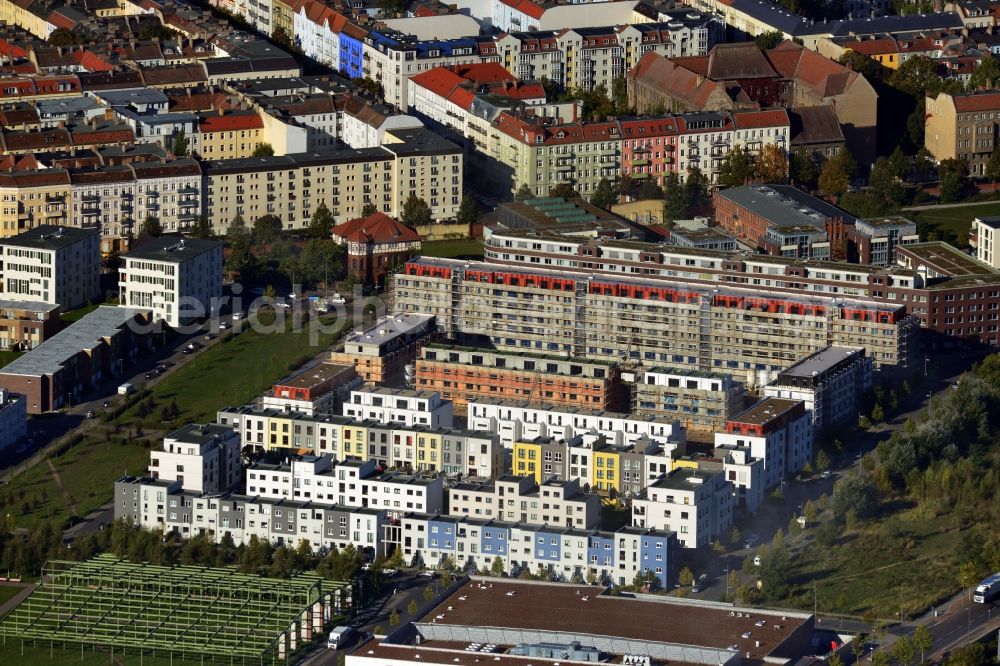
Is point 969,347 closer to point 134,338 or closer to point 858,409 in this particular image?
point 858,409

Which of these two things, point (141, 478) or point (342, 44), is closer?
point (141, 478)

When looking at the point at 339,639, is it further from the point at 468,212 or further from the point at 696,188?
the point at 696,188

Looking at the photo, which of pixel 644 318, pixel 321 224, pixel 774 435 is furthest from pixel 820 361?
pixel 321 224

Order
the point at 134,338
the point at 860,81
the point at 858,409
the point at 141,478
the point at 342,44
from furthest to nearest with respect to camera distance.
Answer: the point at 342,44 → the point at 860,81 → the point at 134,338 → the point at 858,409 → the point at 141,478

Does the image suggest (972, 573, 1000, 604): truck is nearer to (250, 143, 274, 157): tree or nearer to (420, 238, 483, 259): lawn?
(420, 238, 483, 259): lawn

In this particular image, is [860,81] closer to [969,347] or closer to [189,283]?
[969,347]

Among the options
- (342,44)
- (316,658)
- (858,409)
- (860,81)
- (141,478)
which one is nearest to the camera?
(316,658)

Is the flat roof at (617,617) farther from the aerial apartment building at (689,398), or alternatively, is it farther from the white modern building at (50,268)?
the white modern building at (50,268)

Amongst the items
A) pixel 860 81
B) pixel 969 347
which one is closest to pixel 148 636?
pixel 969 347
